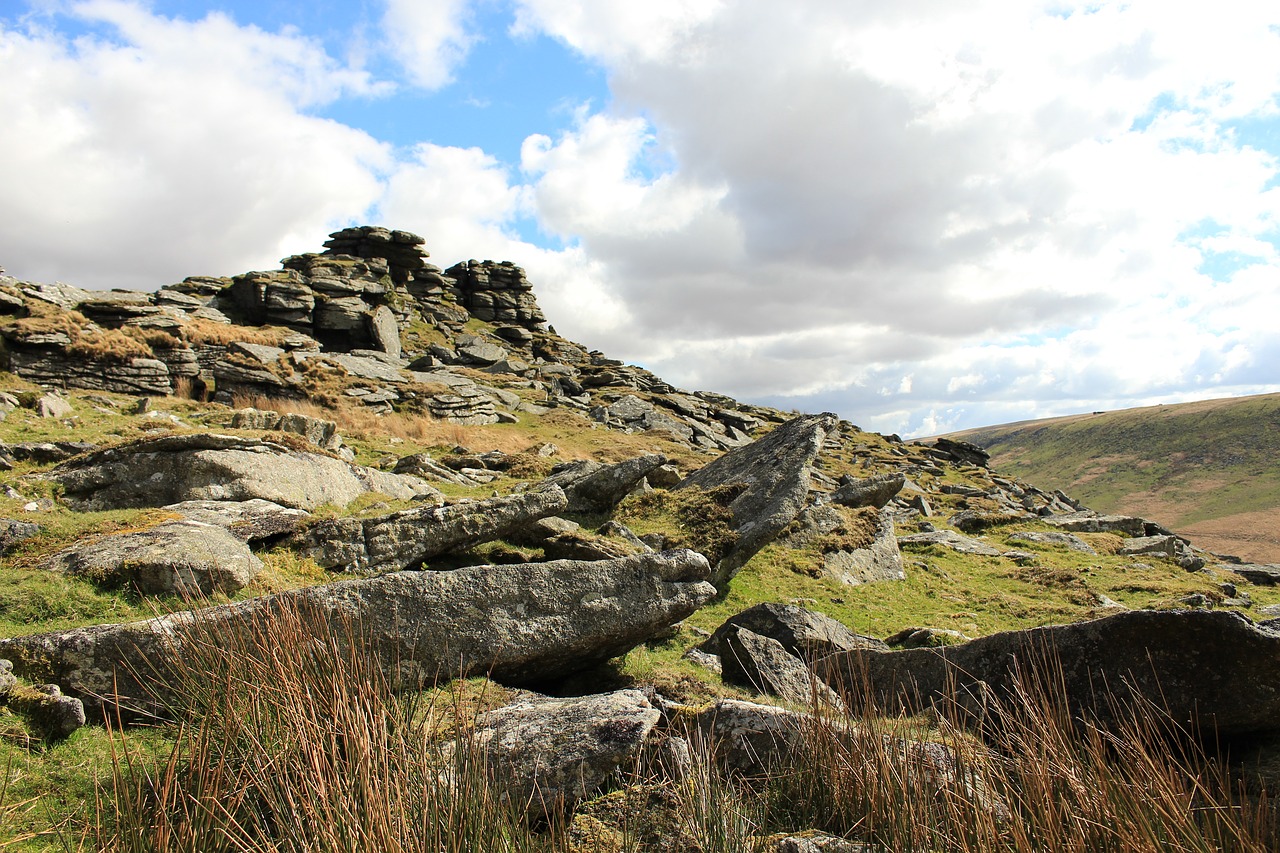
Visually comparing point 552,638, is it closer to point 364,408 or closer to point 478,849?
point 478,849

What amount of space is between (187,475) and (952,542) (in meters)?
22.4

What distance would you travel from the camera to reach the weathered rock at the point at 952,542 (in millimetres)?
23391

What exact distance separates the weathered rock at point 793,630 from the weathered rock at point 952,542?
12793mm

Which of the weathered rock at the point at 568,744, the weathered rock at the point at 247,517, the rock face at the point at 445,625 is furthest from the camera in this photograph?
the weathered rock at the point at 247,517

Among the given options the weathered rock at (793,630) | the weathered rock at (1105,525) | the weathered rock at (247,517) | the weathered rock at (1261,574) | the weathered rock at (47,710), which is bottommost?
the weathered rock at (1261,574)

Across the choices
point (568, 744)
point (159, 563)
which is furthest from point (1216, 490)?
point (159, 563)

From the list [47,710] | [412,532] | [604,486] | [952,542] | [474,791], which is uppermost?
[604,486]

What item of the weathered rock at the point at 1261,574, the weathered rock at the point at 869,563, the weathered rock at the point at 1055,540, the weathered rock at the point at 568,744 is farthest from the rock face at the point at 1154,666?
the weathered rock at the point at 1261,574

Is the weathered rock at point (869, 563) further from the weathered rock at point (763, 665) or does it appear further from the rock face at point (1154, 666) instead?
the rock face at point (1154, 666)

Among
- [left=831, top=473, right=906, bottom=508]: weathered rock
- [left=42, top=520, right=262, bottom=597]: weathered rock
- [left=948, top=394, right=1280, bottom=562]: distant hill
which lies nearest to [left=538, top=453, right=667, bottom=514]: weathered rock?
[left=42, top=520, right=262, bottom=597]: weathered rock

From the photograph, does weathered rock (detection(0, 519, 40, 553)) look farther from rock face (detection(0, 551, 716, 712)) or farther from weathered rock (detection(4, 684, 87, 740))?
weathered rock (detection(4, 684, 87, 740))

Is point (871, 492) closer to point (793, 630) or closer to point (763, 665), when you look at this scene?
point (793, 630)

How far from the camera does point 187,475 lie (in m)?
13.1

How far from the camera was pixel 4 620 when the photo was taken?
8.23 meters
